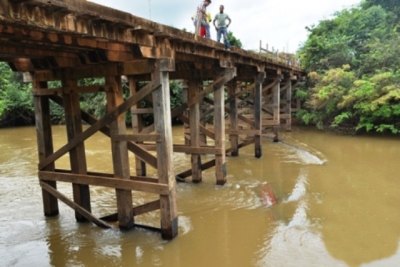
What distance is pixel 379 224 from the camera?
6.53 m

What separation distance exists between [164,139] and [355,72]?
15069 mm

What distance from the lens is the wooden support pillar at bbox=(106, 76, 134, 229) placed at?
5.88 metres

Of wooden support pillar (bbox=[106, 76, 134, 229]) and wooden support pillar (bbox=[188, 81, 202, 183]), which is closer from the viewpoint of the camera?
wooden support pillar (bbox=[106, 76, 134, 229])

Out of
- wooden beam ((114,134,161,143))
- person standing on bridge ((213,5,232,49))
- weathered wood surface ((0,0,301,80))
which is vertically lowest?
wooden beam ((114,134,161,143))

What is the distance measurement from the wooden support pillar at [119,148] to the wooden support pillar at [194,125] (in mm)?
2782

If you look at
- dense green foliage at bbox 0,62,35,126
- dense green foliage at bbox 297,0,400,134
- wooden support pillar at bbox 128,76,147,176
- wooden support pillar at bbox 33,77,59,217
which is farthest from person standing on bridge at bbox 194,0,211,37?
dense green foliage at bbox 0,62,35,126

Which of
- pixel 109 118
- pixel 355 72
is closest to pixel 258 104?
pixel 109 118

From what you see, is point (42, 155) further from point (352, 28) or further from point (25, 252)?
point (352, 28)

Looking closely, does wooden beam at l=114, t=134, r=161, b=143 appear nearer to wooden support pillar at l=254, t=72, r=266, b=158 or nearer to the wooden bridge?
the wooden bridge

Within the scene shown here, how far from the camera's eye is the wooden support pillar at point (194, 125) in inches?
338

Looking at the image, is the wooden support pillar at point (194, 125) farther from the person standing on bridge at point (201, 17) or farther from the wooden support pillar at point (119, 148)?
the wooden support pillar at point (119, 148)

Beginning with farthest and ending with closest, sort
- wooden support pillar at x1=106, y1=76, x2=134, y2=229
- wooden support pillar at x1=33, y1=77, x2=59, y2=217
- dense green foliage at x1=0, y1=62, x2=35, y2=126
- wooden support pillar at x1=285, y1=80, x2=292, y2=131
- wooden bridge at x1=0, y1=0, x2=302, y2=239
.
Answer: dense green foliage at x1=0, y1=62, x2=35, y2=126 → wooden support pillar at x1=285, y1=80, x2=292, y2=131 → wooden support pillar at x1=33, y1=77, x2=59, y2=217 → wooden support pillar at x1=106, y1=76, x2=134, y2=229 → wooden bridge at x1=0, y1=0, x2=302, y2=239

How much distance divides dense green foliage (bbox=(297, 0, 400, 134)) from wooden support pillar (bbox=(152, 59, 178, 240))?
12176mm

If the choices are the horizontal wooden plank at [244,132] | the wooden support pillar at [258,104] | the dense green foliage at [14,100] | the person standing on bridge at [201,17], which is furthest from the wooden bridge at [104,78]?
the dense green foliage at [14,100]
